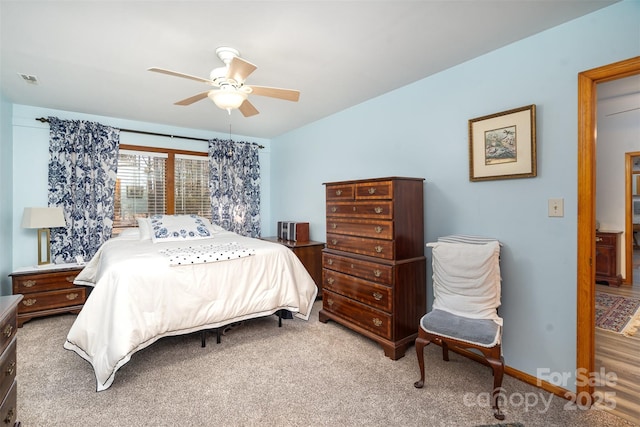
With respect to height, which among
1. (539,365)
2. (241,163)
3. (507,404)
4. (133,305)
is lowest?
(507,404)

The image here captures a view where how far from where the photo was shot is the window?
4273 millimetres

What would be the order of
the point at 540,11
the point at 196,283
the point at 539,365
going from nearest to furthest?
1. the point at 540,11
2. the point at 539,365
3. the point at 196,283

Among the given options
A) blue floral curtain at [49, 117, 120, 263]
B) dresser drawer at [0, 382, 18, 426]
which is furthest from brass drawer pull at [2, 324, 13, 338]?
blue floral curtain at [49, 117, 120, 263]

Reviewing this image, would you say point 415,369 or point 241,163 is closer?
point 415,369

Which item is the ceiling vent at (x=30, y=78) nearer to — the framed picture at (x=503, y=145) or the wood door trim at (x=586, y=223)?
the framed picture at (x=503, y=145)

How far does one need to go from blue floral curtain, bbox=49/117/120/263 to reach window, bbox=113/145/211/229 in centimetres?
21

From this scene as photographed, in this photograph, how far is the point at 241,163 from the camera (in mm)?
5070

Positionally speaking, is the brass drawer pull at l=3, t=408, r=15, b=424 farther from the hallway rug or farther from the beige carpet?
the hallway rug

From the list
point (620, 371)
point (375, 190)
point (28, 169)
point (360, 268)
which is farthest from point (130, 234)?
point (620, 371)

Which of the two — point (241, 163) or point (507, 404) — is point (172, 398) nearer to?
point (507, 404)

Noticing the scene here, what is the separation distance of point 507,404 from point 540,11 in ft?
8.17

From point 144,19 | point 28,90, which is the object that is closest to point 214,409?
point 144,19

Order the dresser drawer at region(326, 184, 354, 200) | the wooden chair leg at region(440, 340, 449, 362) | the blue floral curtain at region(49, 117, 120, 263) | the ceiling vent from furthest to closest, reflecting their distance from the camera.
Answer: the blue floral curtain at region(49, 117, 120, 263) < the dresser drawer at region(326, 184, 354, 200) < the ceiling vent < the wooden chair leg at region(440, 340, 449, 362)

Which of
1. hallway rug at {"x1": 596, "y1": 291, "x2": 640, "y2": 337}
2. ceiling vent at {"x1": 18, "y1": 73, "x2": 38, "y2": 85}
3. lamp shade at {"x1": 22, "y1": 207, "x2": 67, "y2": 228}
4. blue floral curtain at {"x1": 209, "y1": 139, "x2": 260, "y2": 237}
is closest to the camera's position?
ceiling vent at {"x1": 18, "y1": 73, "x2": 38, "y2": 85}
